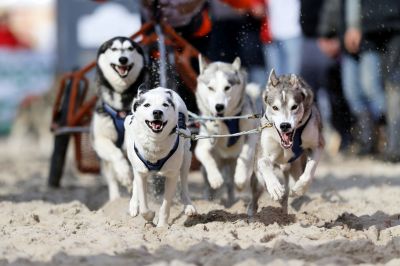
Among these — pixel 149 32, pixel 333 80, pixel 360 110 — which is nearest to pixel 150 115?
pixel 149 32

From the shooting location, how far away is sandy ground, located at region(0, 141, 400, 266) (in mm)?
4246

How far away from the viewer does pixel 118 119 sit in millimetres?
6348

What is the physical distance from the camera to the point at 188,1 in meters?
6.88

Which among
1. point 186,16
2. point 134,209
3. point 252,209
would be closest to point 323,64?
point 186,16

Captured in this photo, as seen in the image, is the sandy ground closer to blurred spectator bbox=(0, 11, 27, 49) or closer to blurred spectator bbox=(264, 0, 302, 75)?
blurred spectator bbox=(264, 0, 302, 75)

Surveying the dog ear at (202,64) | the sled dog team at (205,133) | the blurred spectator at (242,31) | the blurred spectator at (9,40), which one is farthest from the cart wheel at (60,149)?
the blurred spectator at (9,40)

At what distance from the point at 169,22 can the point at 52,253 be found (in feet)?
9.71

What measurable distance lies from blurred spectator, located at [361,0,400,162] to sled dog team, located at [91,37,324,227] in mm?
2912

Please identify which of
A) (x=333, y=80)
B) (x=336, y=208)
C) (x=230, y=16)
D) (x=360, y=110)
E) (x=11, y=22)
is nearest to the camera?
(x=336, y=208)

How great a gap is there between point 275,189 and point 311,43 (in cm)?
666

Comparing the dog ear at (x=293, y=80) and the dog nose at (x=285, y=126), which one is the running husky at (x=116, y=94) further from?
the dog nose at (x=285, y=126)

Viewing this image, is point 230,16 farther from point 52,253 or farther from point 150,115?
point 52,253

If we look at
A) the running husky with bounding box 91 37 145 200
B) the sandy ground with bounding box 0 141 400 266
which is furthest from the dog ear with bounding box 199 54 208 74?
the sandy ground with bounding box 0 141 400 266

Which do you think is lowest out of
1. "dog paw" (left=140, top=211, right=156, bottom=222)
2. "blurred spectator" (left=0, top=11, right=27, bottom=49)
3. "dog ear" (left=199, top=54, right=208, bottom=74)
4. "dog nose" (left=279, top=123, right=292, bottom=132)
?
"dog paw" (left=140, top=211, right=156, bottom=222)
